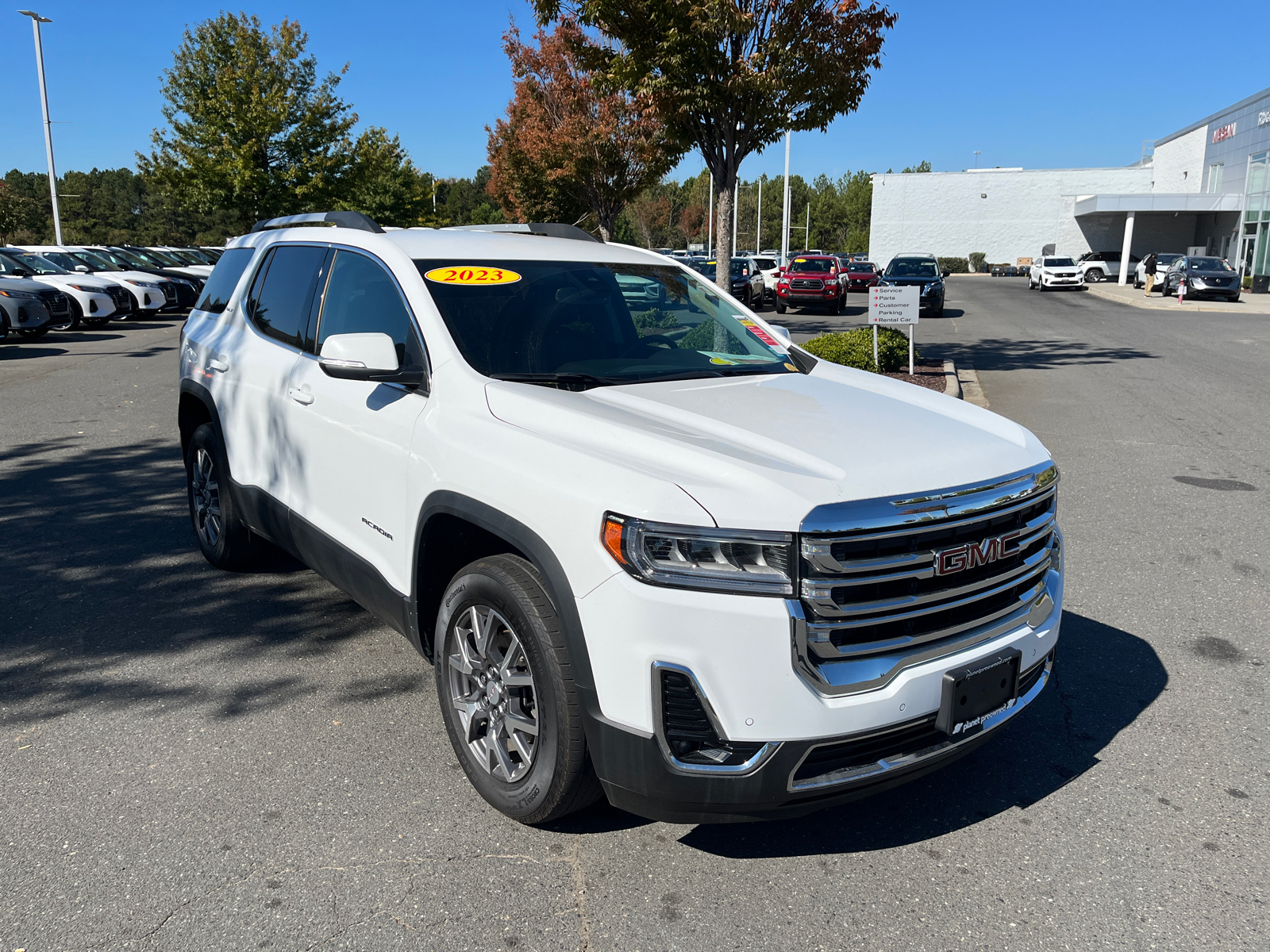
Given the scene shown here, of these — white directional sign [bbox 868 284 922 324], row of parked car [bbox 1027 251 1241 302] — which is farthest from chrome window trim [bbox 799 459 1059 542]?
row of parked car [bbox 1027 251 1241 302]

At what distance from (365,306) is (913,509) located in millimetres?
2436

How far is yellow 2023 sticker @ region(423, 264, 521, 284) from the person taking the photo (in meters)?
3.71

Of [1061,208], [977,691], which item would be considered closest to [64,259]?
[977,691]

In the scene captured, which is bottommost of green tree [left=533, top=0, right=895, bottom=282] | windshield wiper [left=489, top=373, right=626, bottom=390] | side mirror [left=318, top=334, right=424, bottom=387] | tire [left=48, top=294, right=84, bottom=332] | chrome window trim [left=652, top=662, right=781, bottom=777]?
chrome window trim [left=652, top=662, right=781, bottom=777]

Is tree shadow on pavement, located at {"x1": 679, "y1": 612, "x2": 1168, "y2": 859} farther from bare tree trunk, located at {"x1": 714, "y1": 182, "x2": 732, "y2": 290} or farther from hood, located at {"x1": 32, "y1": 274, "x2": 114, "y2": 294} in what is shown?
hood, located at {"x1": 32, "y1": 274, "x2": 114, "y2": 294}

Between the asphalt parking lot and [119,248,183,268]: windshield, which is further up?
[119,248,183,268]: windshield

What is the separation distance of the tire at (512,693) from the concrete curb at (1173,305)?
3186cm

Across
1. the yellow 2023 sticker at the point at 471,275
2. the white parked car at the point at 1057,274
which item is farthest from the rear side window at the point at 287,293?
the white parked car at the point at 1057,274

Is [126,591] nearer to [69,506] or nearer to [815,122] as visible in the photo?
[69,506]

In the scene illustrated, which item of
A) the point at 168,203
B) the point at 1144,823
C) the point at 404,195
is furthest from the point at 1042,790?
the point at 168,203

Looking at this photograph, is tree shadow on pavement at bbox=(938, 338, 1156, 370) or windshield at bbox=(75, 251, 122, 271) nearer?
tree shadow on pavement at bbox=(938, 338, 1156, 370)

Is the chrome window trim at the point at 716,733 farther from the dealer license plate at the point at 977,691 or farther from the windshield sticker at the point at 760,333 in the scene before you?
the windshield sticker at the point at 760,333

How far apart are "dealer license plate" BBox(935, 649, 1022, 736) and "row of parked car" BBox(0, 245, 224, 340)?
18.4 meters

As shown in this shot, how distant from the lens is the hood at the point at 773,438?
8.34ft
